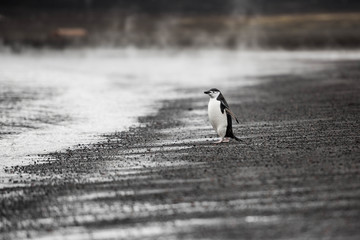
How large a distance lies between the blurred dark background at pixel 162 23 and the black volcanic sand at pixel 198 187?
9747 cm

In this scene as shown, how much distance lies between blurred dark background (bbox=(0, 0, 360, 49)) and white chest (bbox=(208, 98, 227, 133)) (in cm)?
9707

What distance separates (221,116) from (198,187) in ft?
12.9

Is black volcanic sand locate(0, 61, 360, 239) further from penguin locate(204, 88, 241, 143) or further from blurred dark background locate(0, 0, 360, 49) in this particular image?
blurred dark background locate(0, 0, 360, 49)

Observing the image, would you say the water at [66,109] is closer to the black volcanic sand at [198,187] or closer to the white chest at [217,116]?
the black volcanic sand at [198,187]

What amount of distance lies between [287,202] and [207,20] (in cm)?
13928

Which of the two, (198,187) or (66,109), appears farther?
(66,109)

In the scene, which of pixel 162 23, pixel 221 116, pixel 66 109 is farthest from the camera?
pixel 162 23

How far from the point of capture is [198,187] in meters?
9.21

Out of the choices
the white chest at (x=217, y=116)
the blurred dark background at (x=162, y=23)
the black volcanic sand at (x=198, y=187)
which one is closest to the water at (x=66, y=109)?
the black volcanic sand at (x=198, y=187)

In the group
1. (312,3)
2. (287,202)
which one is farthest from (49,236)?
(312,3)

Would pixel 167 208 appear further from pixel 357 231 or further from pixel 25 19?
pixel 25 19

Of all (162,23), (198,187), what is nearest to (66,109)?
(198,187)

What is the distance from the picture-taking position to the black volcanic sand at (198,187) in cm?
764

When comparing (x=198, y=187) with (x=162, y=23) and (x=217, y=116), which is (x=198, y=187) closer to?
(x=217, y=116)
